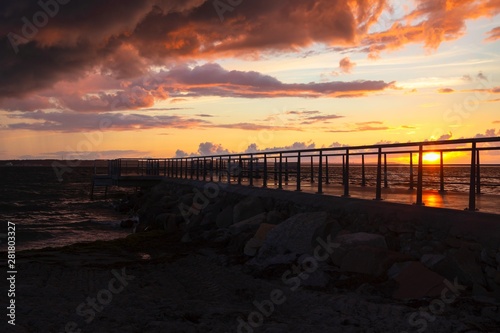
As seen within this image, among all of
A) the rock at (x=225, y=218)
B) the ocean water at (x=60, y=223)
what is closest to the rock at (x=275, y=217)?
the rock at (x=225, y=218)

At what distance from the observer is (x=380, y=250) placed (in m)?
7.34

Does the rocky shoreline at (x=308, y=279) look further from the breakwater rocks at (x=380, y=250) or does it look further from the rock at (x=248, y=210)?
the rock at (x=248, y=210)

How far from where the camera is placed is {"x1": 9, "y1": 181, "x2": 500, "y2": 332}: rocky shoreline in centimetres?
588

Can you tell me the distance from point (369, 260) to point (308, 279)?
100 centimetres

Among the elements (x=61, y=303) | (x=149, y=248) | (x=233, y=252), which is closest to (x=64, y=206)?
(x=149, y=248)

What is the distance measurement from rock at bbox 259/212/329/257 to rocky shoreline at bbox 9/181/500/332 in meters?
0.02

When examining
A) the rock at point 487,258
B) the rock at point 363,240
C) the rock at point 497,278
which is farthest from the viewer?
the rock at point 363,240

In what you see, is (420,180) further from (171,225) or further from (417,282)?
(171,225)

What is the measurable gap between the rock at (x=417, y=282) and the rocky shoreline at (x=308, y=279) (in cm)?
1

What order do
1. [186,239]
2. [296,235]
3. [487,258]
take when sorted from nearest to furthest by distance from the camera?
[487,258] < [296,235] < [186,239]

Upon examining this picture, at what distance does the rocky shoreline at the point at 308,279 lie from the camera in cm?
588

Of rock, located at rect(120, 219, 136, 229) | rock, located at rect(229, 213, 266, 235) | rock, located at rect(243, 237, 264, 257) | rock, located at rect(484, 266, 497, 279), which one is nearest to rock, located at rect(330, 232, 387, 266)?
rock, located at rect(484, 266, 497, 279)

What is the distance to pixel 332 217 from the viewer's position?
382 inches

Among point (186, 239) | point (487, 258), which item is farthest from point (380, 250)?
point (186, 239)
